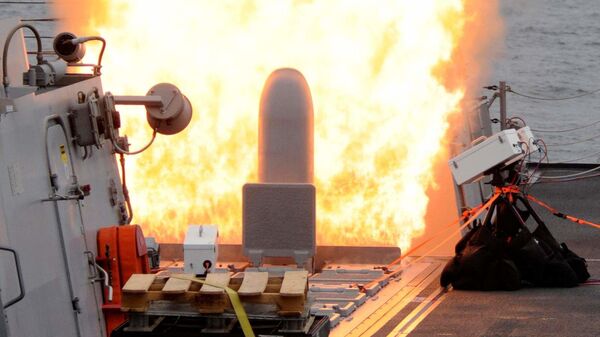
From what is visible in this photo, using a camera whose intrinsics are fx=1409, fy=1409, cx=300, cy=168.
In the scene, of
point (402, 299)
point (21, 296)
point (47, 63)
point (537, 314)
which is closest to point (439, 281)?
point (402, 299)

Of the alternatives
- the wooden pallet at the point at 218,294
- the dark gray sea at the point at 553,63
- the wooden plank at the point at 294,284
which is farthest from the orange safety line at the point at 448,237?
the dark gray sea at the point at 553,63

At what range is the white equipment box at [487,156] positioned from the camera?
16891 millimetres

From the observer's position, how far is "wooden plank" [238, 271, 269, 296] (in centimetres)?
988

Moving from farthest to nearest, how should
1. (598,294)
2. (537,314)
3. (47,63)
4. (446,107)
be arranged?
(446,107), (598,294), (537,314), (47,63)

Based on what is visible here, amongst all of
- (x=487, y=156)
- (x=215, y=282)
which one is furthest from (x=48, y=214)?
(x=487, y=156)

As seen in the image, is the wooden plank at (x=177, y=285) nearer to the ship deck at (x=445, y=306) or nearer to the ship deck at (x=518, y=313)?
the ship deck at (x=445, y=306)

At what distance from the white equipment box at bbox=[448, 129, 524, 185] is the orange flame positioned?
1999mm

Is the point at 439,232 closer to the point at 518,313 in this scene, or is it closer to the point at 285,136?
the point at 285,136

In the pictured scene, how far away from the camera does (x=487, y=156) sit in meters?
17.1

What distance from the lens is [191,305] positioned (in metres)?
9.95

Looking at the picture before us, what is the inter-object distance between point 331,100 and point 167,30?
2740 mm

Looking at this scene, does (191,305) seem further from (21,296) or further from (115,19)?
(115,19)

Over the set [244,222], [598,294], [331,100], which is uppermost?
[331,100]

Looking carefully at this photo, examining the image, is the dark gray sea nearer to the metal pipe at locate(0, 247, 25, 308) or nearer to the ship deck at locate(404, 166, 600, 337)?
the ship deck at locate(404, 166, 600, 337)
